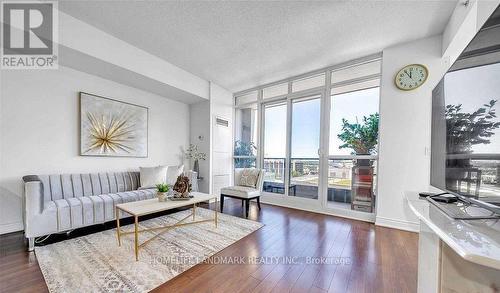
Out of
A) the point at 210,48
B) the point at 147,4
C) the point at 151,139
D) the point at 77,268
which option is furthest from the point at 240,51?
the point at 77,268

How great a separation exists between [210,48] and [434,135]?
295cm

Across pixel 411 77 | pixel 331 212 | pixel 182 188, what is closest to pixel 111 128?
pixel 182 188

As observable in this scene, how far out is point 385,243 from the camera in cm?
231

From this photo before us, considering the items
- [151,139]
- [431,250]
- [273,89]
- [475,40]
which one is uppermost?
[273,89]

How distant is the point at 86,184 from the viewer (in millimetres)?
2834

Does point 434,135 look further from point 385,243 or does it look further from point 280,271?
point 280,271

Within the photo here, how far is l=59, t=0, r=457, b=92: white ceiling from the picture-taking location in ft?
6.93

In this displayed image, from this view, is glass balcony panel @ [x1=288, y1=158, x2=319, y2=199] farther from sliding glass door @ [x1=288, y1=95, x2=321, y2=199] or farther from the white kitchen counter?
the white kitchen counter

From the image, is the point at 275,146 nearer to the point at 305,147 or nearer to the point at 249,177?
the point at 305,147

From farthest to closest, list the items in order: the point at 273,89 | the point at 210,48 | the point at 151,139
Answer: the point at 273,89
the point at 151,139
the point at 210,48

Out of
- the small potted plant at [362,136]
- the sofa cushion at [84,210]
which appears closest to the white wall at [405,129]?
the small potted plant at [362,136]

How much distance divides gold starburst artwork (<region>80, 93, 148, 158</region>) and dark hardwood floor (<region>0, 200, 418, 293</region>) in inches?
51.0

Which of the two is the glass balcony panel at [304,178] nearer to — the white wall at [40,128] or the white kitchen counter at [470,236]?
the white kitchen counter at [470,236]

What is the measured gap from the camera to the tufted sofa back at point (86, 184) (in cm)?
254
